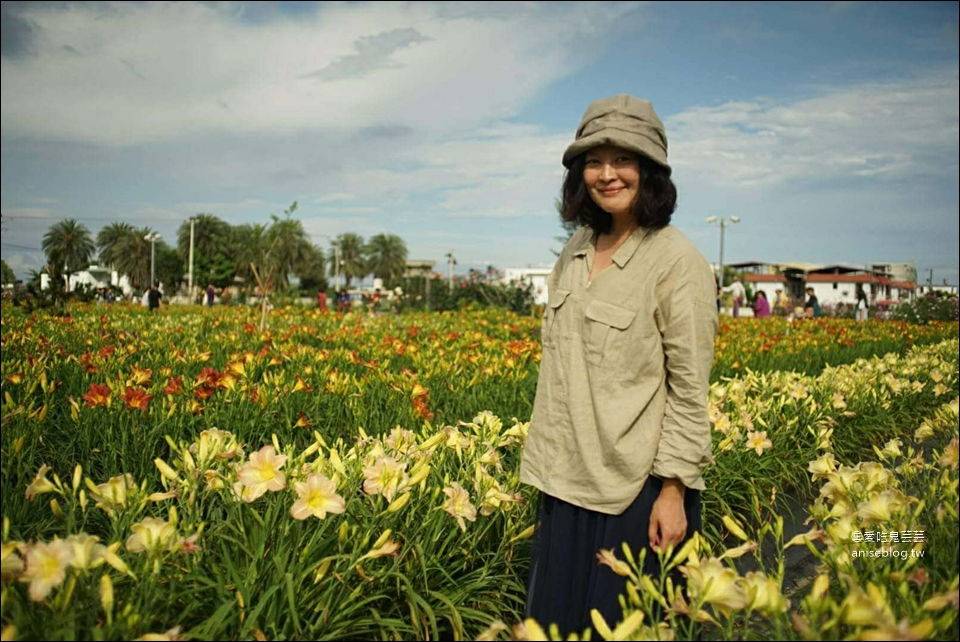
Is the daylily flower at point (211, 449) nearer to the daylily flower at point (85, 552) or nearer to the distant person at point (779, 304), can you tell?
the daylily flower at point (85, 552)

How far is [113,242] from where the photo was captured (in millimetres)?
53562

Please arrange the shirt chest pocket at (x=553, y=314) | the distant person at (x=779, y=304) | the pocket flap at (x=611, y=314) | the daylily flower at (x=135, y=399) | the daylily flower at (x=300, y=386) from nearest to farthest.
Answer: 1. the pocket flap at (x=611, y=314)
2. the shirt chest pocket at (x=553, y=314)
3. the daylily flower at (x=135, y=399)
4. the daylily flower at (x=300, y=386)
5. the distant person at (x=779, y=304)

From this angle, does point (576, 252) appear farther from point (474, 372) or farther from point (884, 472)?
point (474, 372)

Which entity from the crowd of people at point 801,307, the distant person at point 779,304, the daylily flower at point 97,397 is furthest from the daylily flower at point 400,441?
the distant person at point 779,304

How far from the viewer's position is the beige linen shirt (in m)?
1.57

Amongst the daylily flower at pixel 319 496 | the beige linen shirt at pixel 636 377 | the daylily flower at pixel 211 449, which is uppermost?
the beige linen shirt at pixel 636 377

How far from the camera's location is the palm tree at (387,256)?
189 feet

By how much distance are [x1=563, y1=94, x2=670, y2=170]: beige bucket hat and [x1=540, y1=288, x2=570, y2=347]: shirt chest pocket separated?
1.20 feet

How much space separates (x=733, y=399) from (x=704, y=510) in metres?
1.12

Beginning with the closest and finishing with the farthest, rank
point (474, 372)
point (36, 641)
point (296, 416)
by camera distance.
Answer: point (36, 641) → point (296, 416) → point (474, 372)

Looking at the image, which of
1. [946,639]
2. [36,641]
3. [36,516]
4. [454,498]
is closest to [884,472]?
[946,639]

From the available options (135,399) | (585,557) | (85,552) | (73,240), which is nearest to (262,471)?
(85,552)

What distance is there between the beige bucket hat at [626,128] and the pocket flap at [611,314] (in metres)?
0.36

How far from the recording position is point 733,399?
13.0 feet
